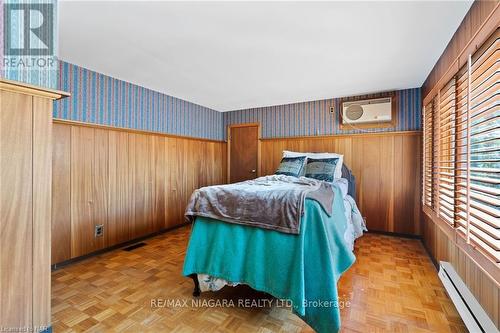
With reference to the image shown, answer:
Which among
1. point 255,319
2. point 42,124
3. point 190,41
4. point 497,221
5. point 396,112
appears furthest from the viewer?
point 396,112

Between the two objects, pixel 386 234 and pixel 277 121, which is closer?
pixel 386 234

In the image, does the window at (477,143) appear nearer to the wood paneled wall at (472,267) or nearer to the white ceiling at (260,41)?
the wood paneled wall at (472,267)

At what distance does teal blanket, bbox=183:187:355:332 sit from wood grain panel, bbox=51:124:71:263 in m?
1.56

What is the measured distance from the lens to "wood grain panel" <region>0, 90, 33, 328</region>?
1230 millimetres

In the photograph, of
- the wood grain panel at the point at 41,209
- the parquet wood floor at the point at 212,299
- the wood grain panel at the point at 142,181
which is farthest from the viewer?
the wood grain panel at the point at 142,181

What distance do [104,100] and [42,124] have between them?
170 cm

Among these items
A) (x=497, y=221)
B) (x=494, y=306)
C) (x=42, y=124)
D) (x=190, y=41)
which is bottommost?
(x=494, y=306)

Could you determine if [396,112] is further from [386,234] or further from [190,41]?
[190,41]

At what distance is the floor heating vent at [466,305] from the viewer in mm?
1293

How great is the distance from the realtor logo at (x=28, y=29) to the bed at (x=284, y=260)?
1.42 metres

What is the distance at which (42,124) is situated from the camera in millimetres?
1376

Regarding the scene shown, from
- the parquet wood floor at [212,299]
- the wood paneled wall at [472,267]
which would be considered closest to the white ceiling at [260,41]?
the wood paneled wall at [472,267]

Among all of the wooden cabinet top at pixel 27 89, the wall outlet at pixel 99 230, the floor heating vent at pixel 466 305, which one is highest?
the wooden cabinet top at pixel 27 89

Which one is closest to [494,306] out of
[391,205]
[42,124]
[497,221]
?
[497,221]
